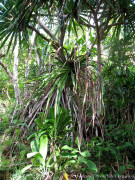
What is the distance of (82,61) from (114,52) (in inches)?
36.7

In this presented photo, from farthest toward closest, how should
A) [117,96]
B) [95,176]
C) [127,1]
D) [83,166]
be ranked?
[117,96] → [127,1] → [83,166] → [95,176]

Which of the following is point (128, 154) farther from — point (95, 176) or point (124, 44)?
point (124, 44)

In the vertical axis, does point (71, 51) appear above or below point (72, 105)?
above

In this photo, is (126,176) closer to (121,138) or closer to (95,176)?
(95,176)

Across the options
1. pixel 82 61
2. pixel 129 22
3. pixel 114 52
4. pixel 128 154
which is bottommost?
pixel 128 154

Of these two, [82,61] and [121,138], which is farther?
[121,138]

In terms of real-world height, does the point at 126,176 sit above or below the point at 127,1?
below

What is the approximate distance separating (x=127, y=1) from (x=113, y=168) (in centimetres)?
189

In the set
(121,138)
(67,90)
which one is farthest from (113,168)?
(67,90)

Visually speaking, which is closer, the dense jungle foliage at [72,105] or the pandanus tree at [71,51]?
the dense jungle foliage at [72,105]

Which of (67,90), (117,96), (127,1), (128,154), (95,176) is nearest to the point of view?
(95,176)

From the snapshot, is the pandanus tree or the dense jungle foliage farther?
Answer: the pandanus tree

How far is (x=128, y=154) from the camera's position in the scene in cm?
155

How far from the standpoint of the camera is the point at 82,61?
1.62 metres
